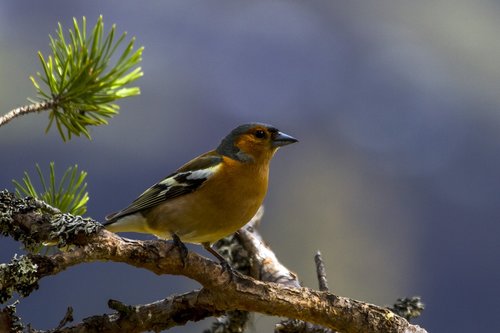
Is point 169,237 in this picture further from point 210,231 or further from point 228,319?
point 228,319

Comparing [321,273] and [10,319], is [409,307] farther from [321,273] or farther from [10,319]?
[10,319]

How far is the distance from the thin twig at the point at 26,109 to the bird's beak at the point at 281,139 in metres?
1.42

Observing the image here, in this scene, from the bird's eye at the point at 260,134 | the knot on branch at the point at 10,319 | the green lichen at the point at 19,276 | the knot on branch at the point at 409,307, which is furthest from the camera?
the bird's eye at the point at 260,134

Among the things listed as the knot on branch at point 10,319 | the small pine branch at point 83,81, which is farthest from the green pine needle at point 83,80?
the knot on branch at point 10,319

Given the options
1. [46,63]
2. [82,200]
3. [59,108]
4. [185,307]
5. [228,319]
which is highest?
[46,63]

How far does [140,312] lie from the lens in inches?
91.4

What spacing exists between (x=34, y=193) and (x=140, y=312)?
610mm

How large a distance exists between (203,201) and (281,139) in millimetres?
727

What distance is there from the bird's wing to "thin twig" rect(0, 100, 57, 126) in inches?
32.3

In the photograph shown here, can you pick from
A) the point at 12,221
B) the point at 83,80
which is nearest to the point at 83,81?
the point at 83,80

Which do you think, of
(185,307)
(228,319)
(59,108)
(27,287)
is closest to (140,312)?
(185,307)

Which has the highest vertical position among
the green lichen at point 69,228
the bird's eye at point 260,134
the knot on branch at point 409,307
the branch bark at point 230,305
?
the bird's eye at point 260,134

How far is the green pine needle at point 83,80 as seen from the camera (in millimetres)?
2500

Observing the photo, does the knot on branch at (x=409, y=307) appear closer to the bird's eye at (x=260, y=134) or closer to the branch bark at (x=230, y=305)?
the branch bark at (x=230, y=305)
